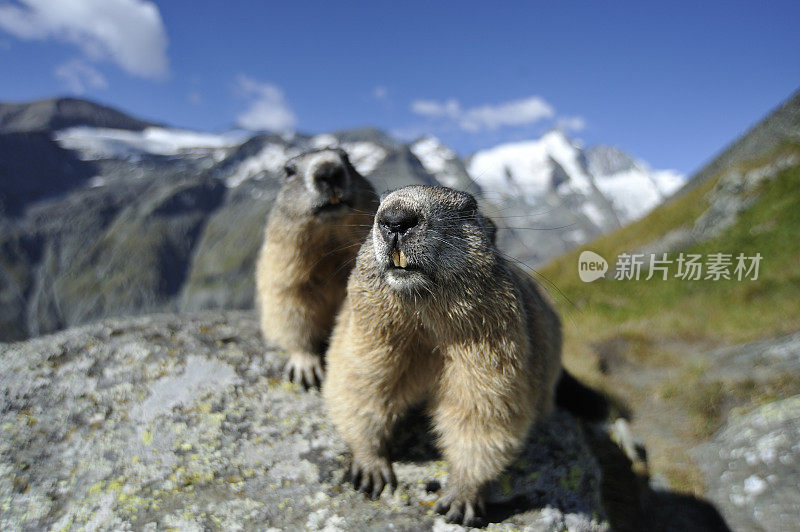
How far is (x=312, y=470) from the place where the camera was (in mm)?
5340

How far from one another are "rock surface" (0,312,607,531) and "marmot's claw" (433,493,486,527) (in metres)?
0.11

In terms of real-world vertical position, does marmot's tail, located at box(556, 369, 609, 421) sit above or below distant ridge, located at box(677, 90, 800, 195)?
below

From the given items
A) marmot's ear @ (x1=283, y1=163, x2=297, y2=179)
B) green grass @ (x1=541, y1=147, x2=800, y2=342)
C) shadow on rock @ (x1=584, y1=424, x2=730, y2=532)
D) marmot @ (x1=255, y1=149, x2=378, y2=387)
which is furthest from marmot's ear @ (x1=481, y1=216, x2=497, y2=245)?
green grass @ (x1=541, y1=147, x2=800, y2=342)

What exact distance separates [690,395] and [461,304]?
8.64 m

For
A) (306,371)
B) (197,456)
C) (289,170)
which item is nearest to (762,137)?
(289,170)

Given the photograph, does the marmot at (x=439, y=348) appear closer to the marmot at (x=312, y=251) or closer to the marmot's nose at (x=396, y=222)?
the marmot's nose at (x=396, y=222)

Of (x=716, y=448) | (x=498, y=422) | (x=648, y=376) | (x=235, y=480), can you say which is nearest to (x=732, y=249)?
(x=648, y=376)

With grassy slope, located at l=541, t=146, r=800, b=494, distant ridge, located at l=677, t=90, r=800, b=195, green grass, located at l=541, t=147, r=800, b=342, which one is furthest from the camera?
distant ridge, located at l=677, t=90, r=800, b=195

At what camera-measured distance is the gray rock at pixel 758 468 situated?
6.48 metres

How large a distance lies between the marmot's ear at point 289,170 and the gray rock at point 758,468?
797 cm

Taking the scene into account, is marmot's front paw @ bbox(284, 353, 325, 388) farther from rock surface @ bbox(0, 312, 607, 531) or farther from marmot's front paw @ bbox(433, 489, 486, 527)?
marmot's front paw @ bbox(433, 489, 486, 527)

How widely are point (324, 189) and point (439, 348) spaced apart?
9.19 feet

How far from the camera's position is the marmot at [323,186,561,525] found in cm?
404

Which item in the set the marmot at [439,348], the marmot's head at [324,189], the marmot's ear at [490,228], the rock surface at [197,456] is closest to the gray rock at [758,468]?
the rock surface at [197,456]
